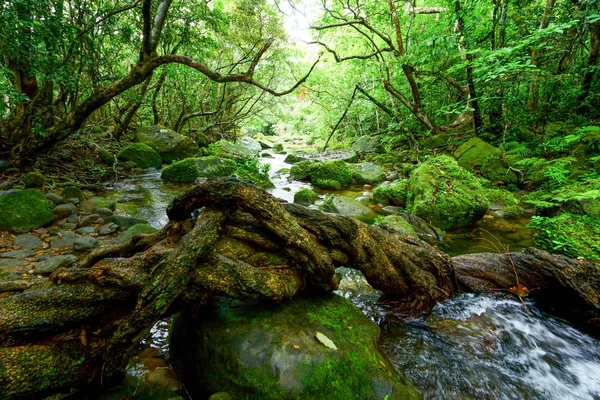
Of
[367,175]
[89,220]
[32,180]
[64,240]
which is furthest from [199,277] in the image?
[367,175]

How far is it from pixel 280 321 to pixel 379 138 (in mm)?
16134

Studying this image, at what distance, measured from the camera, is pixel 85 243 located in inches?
167

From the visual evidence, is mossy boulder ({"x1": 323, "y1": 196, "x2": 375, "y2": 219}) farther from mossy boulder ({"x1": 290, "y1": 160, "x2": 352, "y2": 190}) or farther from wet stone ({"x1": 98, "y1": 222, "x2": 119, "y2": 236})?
wet stone ({"x1": 98, "y1": 222, "x2": 119, "y2": 236})

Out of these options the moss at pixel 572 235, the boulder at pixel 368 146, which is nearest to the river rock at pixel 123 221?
the moss at pixel 572 235

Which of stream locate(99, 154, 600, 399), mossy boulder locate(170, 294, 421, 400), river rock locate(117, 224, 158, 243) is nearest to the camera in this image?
mossy boulder locate(170, 294, 421, 400)

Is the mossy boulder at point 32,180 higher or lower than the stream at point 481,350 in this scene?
higher

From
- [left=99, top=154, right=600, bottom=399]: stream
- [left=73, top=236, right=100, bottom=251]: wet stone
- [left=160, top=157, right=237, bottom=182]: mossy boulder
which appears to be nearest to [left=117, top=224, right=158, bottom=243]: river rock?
[left=73, top=236, right=100, bottom=251]: wet stone

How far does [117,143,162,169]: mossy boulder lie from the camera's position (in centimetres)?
1012

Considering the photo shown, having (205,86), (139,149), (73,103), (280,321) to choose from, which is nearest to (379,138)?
(205,86)

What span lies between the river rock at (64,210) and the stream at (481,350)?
13.2ft

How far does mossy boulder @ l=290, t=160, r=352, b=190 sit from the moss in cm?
595

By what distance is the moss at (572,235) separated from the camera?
388 cm

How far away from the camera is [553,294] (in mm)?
3123

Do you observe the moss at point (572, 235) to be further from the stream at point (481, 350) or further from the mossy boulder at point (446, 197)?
the stream at point (481, 350)
